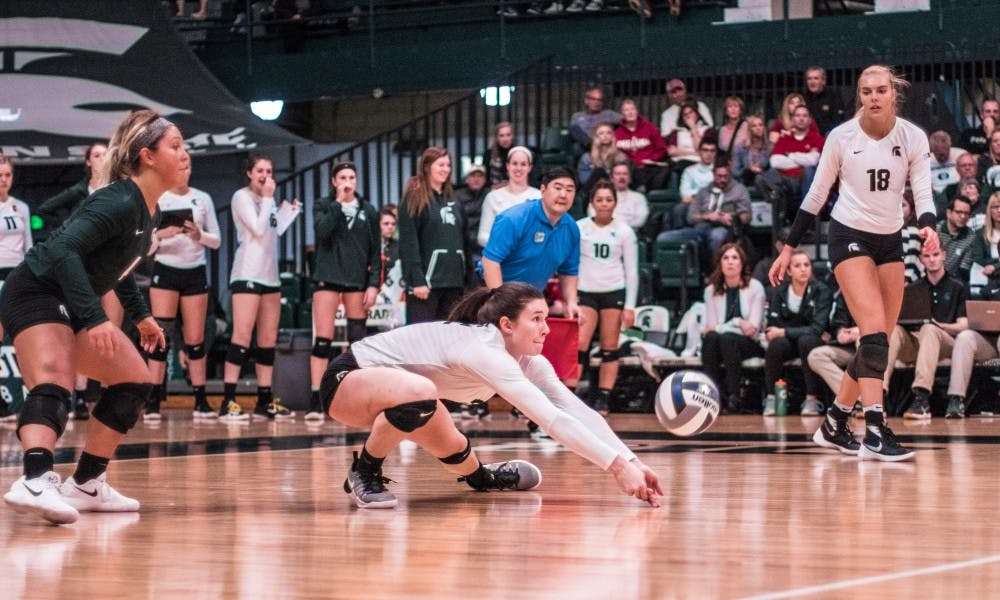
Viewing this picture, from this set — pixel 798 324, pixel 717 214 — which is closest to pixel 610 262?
pixel 798 324

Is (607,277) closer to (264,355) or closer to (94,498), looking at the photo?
(264,355)

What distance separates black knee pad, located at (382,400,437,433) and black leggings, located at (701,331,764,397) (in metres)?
7.82

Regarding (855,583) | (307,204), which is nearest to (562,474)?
(855,583)

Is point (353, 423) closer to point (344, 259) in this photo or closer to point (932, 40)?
point (344, 259)

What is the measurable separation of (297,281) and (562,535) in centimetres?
1180

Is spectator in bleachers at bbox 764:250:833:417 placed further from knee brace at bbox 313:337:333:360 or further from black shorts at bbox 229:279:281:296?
black shorts at bbox 229:279:281:296

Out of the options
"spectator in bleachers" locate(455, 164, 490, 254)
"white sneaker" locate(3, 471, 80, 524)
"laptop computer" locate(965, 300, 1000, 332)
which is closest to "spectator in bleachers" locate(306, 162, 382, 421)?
"spectator in bleachers" locate(455, 164, 490, 254)

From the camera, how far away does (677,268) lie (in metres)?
14.1

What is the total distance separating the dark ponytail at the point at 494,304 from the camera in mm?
5582

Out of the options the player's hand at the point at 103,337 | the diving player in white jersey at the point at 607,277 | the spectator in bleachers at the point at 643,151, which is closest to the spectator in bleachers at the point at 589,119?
the spectator in bleachers at the point at 643,151

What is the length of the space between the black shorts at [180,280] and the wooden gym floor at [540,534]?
3953mm

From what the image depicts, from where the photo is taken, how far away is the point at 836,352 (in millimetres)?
12438

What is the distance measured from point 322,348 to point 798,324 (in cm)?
386

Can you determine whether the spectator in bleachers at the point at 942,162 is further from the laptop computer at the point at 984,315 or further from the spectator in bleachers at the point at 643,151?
the spectator in bleachers at the point at 643,151
